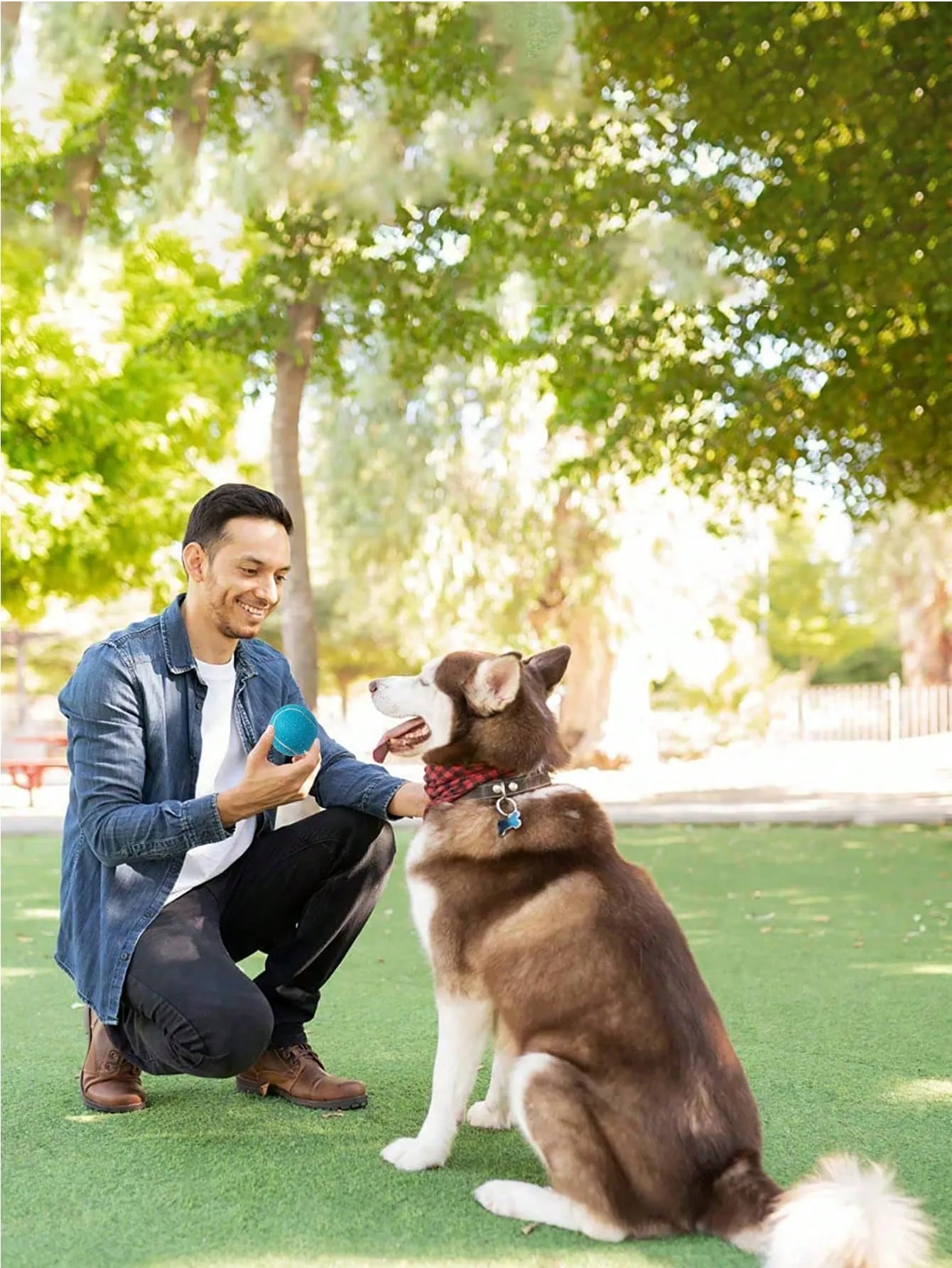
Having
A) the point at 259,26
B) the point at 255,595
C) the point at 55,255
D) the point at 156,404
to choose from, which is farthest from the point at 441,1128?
the point at 156,404

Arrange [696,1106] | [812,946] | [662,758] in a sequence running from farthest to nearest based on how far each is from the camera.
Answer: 1. [662,758]
2. [812,946]
3. [696,1106]

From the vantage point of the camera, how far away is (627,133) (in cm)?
1216

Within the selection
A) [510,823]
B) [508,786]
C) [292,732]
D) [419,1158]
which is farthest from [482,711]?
[419,1158]

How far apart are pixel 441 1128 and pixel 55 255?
13429 mm

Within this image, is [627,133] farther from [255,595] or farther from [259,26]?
[255,595]

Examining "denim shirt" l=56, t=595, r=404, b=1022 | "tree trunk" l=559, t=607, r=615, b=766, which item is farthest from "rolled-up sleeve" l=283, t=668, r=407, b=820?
"tree trunk" l=559, t=607, r=615, b=766

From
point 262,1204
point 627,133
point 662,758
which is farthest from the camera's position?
point 662,758

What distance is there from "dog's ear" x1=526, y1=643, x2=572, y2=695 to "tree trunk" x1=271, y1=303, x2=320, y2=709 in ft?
28.5

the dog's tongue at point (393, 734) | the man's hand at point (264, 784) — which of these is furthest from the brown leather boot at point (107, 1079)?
the dog's tongue at point (393, 734)

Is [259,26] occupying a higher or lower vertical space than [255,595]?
higher

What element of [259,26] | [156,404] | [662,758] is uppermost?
[259,26]

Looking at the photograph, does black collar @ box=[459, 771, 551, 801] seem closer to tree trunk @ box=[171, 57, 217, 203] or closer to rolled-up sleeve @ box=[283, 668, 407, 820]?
rolled-up sleeve @ box=[283, 668, 407, 820]

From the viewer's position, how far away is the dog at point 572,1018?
9.85 feet

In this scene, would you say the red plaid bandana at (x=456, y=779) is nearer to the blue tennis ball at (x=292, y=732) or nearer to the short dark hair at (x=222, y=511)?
the blue tennis ball at (x=292, y=732)
